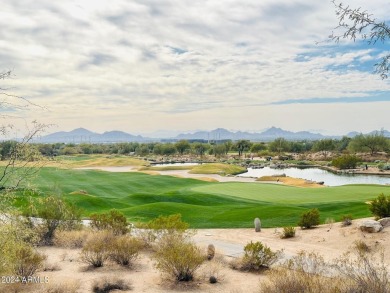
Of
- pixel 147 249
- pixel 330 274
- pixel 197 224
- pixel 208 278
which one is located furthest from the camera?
pixel 197 224

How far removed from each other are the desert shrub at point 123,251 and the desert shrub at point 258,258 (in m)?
3.91

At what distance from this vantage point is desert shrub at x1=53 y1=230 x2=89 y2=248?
17203mm

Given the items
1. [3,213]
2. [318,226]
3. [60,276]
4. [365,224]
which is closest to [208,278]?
[60,276]

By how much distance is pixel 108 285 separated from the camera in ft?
37.4

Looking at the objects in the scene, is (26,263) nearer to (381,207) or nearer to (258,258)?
(258,258)

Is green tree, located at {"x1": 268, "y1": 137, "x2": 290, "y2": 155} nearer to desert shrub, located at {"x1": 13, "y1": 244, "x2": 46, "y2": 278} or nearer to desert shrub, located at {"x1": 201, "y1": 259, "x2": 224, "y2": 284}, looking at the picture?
desert shrub, located at {"x1": 201, "y1": 259, "x2": 224, "y2": 284}

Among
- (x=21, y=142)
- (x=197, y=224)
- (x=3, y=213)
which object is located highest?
(x=21, y=142)

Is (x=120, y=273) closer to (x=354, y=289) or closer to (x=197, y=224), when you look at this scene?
(x=354, y=289)

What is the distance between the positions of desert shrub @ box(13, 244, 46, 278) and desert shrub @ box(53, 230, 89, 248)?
4.39 m

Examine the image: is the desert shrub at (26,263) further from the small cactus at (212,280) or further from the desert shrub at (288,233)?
the desert shrub at (288,233)

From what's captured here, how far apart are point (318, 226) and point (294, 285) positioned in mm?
11100

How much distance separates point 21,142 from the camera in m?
9.54

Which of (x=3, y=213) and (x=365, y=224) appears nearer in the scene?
(x=3, y=213)

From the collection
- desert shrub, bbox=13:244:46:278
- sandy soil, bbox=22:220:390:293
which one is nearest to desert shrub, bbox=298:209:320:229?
sandy soil, bbox=22:220:390:293
